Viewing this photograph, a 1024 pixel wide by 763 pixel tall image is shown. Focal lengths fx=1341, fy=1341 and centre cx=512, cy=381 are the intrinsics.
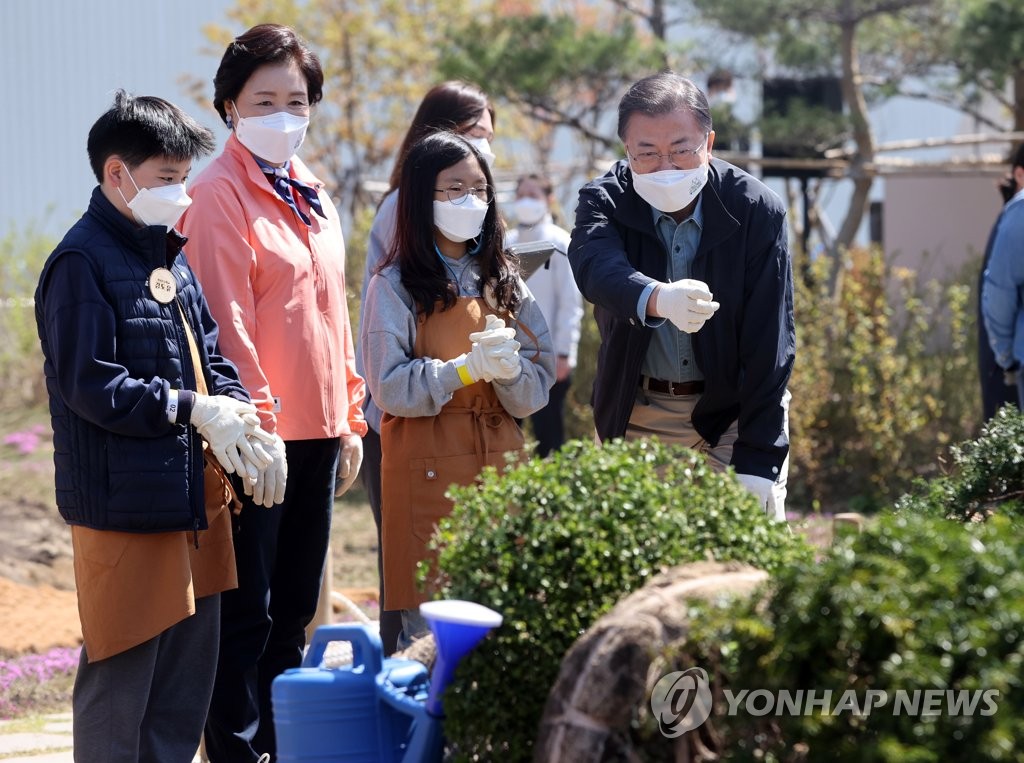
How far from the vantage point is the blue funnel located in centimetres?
219

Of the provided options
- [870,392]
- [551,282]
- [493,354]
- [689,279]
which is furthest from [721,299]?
[870,392]

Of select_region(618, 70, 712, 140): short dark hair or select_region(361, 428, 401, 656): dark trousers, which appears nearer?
select_region(618, 70, 712, 140): short dark hair

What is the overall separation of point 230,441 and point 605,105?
1066cm

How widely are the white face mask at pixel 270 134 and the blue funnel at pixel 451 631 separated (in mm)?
1734

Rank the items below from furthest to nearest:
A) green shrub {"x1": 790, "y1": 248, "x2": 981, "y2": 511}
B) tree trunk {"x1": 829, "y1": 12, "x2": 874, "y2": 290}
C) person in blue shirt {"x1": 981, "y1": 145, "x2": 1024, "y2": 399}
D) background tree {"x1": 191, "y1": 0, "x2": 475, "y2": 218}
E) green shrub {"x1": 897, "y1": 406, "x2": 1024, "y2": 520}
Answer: background tree {"x1": 191, "y1": 0, "x2": 475, "y2": 218} < tree trunk {"x1": 829, "y1": 12, "x2": 874, "y2": 290} < green shrub {"x1": 790, "y1": 248, "x2": 981, "y2": 511} < person in blue shirt {"x1": 981, "y1": 145, "x2": 1024, "y2": 399} < green shrub {"x1": 897, "y1": 406, "x2": 1024, "y2": 520}

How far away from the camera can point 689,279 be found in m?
A: 3.36

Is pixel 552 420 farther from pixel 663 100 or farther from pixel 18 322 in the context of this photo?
pixel 18 322

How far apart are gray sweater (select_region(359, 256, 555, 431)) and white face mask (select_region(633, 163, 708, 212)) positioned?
47 centimetres

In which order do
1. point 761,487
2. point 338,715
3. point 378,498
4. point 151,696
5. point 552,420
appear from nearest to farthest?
point 338,715 < point 151,696 < point 761,487 < point 378,498 < point 552,420

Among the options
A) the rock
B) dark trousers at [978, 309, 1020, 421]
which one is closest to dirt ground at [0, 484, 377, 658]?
dark trousers at [978, 309, 1020, 421]

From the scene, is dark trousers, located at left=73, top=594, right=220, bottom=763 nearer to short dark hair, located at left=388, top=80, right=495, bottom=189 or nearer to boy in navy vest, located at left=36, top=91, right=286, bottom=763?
boy in navy vest, located at left=36, top=91, right=286, bottom=763

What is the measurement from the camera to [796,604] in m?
1.97

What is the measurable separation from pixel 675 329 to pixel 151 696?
5.15 ft

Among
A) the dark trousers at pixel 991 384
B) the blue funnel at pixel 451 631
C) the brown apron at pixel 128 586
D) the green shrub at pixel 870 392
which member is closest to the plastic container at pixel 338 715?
the blue funnel at pixel 451 631
